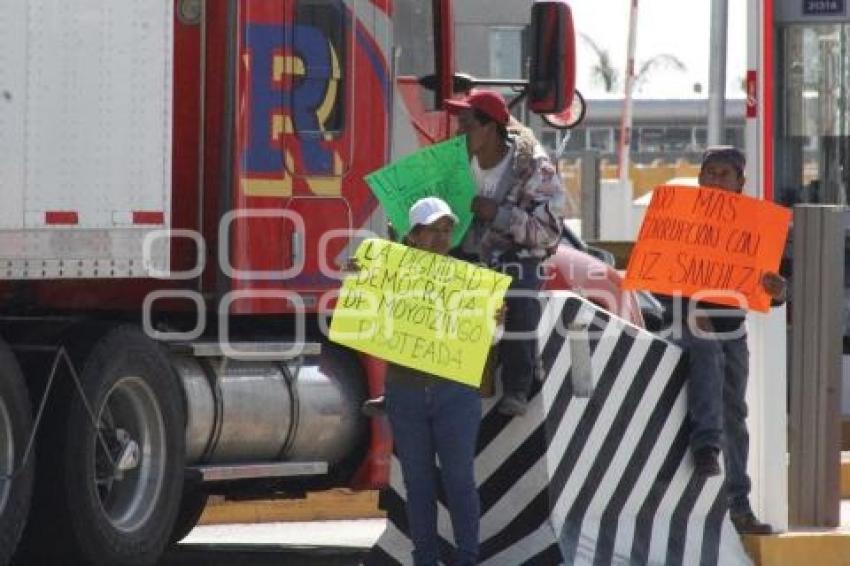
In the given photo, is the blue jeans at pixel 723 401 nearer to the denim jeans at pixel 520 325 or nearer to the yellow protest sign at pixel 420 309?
the denim jeans at pixel 520 325

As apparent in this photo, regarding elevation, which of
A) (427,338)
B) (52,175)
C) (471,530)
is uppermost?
(52,175)

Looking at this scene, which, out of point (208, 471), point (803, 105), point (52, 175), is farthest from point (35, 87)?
point (803, 105)

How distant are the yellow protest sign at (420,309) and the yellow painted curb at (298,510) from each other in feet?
15.5

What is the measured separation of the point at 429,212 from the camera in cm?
977

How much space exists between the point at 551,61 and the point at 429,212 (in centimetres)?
269

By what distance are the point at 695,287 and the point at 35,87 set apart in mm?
3117

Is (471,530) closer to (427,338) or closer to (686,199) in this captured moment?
(427,338)

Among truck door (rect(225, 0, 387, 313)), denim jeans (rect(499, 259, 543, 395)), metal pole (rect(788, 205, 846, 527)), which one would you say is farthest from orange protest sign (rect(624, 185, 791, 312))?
truck door (rect(225, 0, 387, 313))

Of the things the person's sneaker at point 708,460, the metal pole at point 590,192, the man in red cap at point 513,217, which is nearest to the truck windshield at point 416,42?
the man in red cap at point 513,217

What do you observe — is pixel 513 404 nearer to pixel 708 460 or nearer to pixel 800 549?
pixel 708 460

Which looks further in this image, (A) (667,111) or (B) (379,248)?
(A) (667,111)

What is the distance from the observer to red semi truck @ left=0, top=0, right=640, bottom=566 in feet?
33.1

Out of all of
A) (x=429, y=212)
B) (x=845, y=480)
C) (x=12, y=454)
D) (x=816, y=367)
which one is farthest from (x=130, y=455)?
(x=845, y=480)

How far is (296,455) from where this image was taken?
1212 cm
